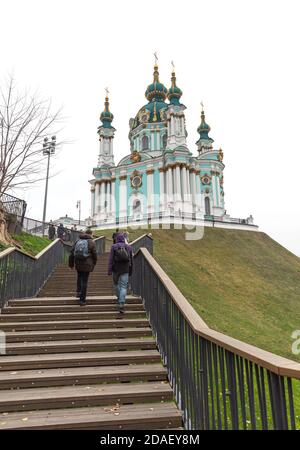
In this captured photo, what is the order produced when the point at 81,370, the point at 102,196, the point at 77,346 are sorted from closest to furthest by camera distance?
the point at 81,370 → the point at 77,346 → the point at 102,196

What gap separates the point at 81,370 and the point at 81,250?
3057 millimetres

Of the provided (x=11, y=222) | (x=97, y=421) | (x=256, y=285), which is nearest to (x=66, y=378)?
(x=97, y=421)

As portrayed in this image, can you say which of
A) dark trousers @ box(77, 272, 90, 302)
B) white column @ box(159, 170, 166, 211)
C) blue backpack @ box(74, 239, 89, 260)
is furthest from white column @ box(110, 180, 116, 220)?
dark trousers @ box(77, 272, 90, 302)

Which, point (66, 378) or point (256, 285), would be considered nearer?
point (66, 378)

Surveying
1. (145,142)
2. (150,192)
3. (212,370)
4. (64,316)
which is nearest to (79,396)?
(212,370)

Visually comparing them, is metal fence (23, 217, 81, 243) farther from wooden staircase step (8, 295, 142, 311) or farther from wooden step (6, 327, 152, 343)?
wooden step (6, 327, 152, 343)

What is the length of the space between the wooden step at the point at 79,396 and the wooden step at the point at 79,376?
85 millimetres

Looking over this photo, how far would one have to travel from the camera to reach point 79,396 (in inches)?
154

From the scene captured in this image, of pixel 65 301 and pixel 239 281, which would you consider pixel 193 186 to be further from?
pixel 65 301

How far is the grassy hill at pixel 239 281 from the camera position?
1212 cm

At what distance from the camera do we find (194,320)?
3.54m

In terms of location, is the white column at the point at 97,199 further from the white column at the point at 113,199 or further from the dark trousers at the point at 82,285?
the dark trousers at the point at 82,285

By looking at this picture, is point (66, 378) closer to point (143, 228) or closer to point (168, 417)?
point (168, 417)
